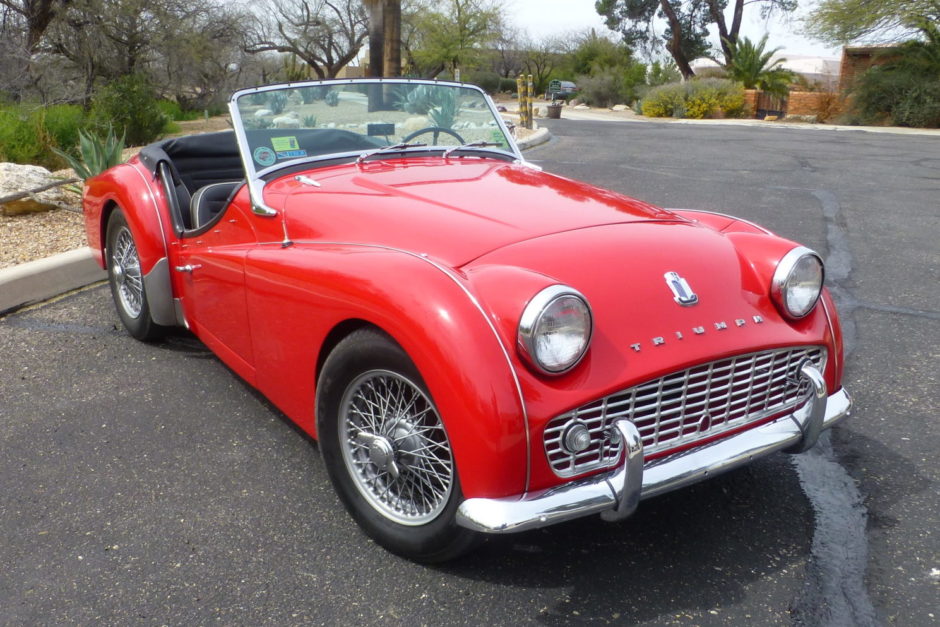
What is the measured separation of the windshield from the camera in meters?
3.45

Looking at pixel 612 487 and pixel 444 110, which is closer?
pixel 612 487

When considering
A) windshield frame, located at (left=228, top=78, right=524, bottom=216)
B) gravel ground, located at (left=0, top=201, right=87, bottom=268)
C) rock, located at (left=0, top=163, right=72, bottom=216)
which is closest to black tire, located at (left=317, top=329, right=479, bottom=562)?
windshield frame, located at (left=228, top=78, right=524, bottom=216)

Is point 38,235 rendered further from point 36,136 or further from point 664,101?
point 664,101

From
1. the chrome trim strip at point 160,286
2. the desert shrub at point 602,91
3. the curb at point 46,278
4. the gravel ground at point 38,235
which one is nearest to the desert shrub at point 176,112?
the gravel ground at point 38,235

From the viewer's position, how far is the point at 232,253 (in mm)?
3189

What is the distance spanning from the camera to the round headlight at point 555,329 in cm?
208

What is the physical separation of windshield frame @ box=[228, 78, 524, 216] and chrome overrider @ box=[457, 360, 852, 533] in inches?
62.5

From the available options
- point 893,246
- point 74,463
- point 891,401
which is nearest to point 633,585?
point 891,401

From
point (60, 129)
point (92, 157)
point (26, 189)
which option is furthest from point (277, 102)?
point (60, 129)

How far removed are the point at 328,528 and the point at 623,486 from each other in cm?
106

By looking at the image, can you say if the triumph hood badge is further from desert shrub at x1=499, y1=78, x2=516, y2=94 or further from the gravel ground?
desert shrub at x1=499, y1=78, x2=516, y2=94

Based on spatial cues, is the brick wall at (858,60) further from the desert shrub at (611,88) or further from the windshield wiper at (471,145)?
the windshield wiper at (471,145)

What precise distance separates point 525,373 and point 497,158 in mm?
1932

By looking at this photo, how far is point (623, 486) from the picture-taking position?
206cm
